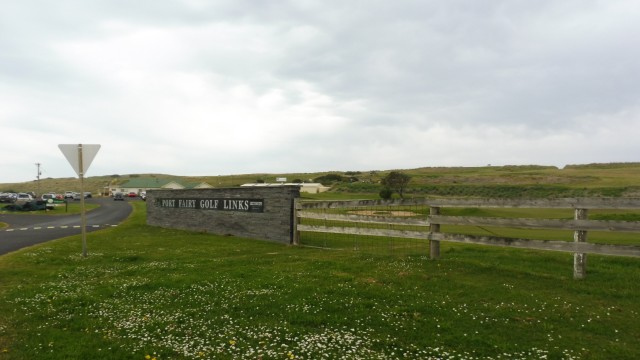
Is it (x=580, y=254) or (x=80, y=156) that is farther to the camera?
(x=80, y=156)

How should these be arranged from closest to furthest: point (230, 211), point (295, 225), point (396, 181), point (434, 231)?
1. point (434, 231)
2. point (295, 225)
3. point (230, 211)
4. point (396, 181)

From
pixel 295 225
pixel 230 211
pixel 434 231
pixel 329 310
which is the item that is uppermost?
pixel 434 231

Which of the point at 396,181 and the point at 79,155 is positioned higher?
the point at 79,155

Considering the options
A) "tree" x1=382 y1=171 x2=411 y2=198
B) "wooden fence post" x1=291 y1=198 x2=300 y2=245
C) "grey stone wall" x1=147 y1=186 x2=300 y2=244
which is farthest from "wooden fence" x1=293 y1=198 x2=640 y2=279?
"tree" x1=382 y1=171 x2=411 y2=198

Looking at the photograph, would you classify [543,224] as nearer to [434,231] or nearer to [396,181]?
[434,231]

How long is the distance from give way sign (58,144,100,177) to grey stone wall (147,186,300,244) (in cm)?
634

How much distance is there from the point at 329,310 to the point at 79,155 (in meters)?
10.6

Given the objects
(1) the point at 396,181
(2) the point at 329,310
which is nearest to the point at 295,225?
(2) the point at 329,310

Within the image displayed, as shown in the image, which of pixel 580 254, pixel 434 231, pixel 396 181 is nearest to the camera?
pixel 580 254

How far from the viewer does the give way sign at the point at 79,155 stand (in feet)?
44.2

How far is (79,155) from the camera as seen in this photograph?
13.6 meters

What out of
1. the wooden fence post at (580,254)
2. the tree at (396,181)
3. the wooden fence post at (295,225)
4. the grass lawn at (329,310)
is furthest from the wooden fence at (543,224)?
the tree at (396,181)

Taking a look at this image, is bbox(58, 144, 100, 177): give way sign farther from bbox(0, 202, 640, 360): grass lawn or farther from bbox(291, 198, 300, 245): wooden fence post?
bbox(291, 198, 300, 245): wooden fence post

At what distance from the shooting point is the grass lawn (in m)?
5.40
